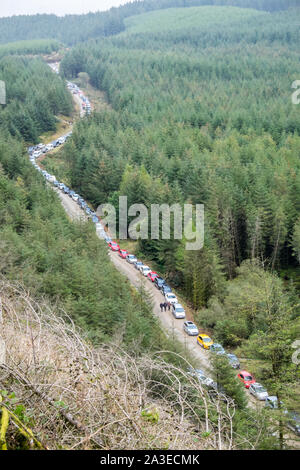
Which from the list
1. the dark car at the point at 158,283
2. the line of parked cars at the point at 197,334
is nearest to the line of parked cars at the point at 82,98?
the line of parked cars at the point at 197,334

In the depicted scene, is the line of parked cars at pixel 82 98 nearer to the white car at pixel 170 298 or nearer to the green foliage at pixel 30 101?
the green foliage at pixel 30 101

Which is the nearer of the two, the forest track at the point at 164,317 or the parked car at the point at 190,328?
the forest track at the point at 164,317

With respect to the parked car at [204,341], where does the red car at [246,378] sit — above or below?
above

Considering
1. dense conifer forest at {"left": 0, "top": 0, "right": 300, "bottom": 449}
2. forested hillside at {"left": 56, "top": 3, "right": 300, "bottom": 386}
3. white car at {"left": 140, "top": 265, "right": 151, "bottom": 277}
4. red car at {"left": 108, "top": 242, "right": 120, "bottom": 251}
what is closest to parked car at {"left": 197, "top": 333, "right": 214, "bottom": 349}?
forested hillside at {"left": 56, "top": 3, "right": 300, "bottom": 386}

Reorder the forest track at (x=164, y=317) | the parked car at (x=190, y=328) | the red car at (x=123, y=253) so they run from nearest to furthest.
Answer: the forest track at (x=164, y=317)
the parked car at (x=190, y=328)
the red car at (x=123, y=253)

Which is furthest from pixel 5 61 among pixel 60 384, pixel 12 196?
pixel 60 384

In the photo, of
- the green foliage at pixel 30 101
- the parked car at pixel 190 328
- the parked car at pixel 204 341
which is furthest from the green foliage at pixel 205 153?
the green foliage at pixel 30 101

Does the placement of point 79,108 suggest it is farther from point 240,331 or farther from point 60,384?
point 60,384

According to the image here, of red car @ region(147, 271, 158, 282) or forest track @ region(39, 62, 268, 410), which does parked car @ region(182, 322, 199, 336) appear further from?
red car @ region(147, 271, 158, 282)

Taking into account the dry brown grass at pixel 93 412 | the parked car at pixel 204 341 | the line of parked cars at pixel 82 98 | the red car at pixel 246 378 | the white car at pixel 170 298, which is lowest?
the white car at pixel 170 298

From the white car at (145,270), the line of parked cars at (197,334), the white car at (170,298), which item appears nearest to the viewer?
the line of parked cars at (197,334)
